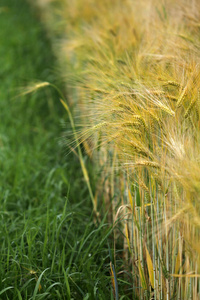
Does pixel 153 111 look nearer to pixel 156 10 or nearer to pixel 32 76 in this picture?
pixel 156 10

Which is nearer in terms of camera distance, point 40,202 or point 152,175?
point 152,175

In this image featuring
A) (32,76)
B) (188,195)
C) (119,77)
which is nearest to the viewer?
(188,195)

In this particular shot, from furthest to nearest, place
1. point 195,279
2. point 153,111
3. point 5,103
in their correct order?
1. point 5,103
2. point 153,111
3. point 195,279

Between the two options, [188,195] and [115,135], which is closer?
[188,195]

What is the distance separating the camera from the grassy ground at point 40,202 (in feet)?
5.51

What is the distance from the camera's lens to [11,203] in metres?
2.37

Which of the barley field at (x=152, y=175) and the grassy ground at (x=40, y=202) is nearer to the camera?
the barley field at (x=152, y=175)

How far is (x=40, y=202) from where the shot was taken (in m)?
2.40

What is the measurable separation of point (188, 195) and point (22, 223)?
122 centimetres

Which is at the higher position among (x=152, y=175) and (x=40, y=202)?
(x=152, y=175)

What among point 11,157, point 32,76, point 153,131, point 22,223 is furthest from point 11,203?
point 32,76

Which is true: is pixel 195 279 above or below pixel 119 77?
below

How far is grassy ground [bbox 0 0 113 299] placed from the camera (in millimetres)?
1679

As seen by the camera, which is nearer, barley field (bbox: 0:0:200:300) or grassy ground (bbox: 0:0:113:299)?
barley field (bbox: 0:0:200:300)
